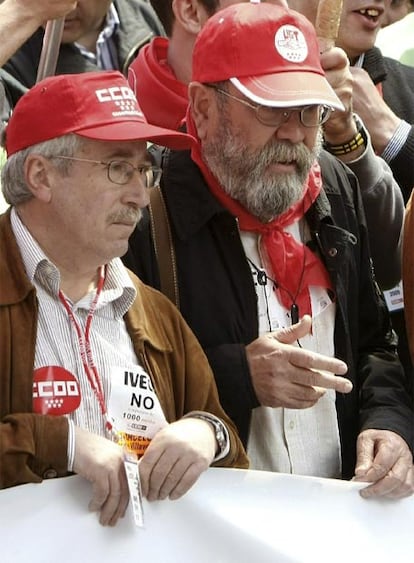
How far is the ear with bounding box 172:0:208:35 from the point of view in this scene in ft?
11.6

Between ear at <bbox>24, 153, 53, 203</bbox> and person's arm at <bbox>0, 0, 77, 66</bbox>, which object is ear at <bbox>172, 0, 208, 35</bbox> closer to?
person's arm at <bbox>0, 0, 77, 66</bbox>

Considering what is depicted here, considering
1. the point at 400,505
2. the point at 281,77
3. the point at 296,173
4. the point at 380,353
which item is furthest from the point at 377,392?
the point at 281,77

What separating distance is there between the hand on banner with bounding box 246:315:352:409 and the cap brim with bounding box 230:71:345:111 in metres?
0.54

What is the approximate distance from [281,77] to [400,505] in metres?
1.06

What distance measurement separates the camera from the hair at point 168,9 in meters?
3.55

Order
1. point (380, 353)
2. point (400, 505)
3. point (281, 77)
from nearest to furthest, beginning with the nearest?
point (400, 505)
point (281, 77)
point (380, 353)

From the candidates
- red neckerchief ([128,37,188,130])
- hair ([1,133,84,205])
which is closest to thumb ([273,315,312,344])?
hair ([1,133,84,205])

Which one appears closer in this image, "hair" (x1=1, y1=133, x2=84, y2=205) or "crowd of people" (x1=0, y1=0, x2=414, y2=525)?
"crowd of people" (x1=0, y1=0, x2=414, y2=525)

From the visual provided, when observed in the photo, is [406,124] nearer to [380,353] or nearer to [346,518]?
[380,353]

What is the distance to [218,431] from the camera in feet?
8.91

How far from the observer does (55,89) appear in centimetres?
275

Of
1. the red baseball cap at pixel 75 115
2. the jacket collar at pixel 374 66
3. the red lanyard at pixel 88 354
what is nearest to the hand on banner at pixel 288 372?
the red lanyard at pixel 88 354

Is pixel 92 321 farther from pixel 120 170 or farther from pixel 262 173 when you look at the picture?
pixel 262 173

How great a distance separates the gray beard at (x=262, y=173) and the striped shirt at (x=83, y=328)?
457 mm
